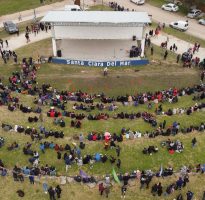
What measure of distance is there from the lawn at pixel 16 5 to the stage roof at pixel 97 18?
1818 centimetres

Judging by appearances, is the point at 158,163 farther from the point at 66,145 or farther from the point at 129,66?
the point at 129,66

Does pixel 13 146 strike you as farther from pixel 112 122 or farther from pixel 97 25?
pixel 97 25

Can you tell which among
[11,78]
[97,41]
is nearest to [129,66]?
[97,41]

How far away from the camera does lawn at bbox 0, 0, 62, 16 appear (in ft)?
223

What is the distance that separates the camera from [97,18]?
166 feet

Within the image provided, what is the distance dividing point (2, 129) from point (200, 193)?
19.8 meters

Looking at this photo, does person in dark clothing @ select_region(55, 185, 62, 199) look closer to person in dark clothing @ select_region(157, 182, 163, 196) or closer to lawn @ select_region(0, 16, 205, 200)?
lawn @ select_region(0, 16, 205, 200)

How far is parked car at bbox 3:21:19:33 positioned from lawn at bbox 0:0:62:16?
8024 mm

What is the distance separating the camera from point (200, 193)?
3272 centimetres

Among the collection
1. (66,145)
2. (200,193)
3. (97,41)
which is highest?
(97,41)

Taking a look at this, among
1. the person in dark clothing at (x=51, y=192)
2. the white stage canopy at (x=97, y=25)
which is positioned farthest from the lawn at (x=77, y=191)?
the white stage canopy at (x=97, y=25)

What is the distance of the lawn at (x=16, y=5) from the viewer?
67.9m

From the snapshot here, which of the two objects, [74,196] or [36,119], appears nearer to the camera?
[74,196]

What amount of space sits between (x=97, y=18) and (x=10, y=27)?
1580 centimetres
